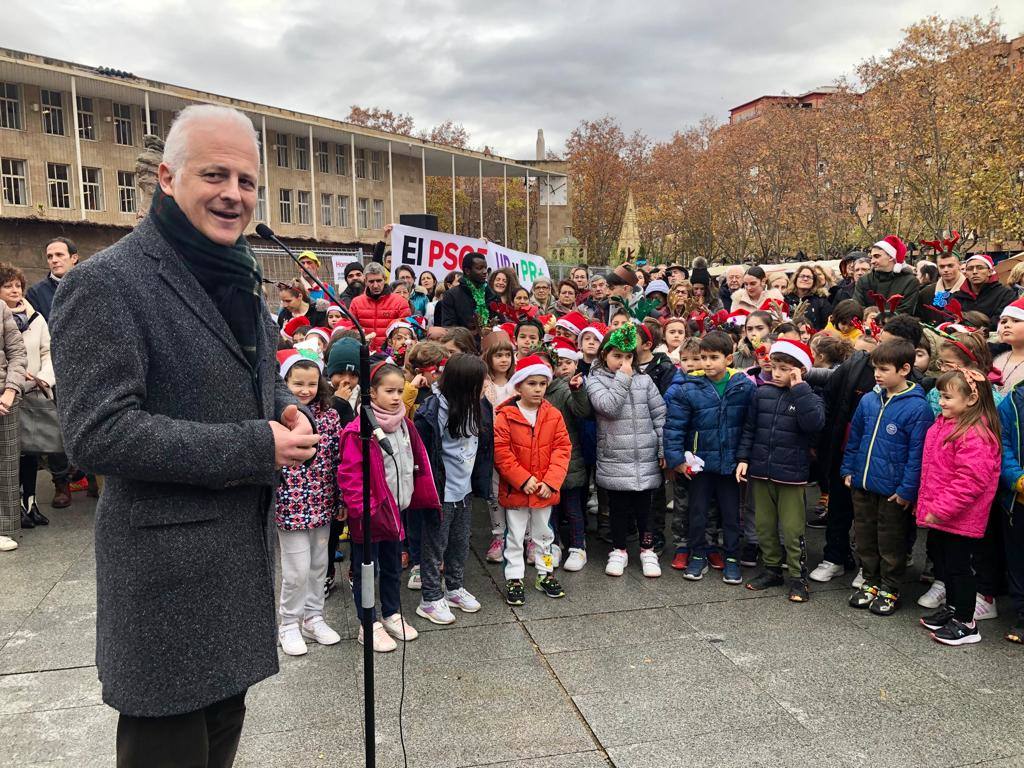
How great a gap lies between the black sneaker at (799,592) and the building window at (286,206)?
3840cm

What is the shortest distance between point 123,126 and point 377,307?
32.0m

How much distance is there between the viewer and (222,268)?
6.08ft

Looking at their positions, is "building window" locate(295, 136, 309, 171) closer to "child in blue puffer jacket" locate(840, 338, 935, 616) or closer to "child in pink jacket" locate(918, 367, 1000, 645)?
"child in blue puffer jacket" locate(840, 338, 935, 616)

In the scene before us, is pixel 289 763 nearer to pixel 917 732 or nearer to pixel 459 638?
pixel 459 638

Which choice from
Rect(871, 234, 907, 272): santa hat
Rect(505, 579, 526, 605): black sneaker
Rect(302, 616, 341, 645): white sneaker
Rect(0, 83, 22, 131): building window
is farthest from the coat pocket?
Rect(0, 83, 22, 131): building window

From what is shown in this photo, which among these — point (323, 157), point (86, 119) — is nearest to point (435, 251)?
point (86, 119)

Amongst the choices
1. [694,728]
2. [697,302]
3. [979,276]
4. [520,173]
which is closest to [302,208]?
[520,173]

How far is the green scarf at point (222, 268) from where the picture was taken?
1.80 metres

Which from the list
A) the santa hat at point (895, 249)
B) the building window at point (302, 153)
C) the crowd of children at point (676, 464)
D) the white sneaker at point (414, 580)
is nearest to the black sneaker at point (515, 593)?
the crowd of children at point (676, 464)

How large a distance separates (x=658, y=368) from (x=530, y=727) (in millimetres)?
3477

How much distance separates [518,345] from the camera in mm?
6289

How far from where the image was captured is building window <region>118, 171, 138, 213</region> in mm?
33531

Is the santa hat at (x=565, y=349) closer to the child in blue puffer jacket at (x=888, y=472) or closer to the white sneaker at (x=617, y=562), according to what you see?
the white sneaker at (x=617, y=562)

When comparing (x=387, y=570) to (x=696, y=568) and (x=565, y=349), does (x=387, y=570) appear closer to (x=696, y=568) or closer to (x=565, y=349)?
(x=696, y=568)
